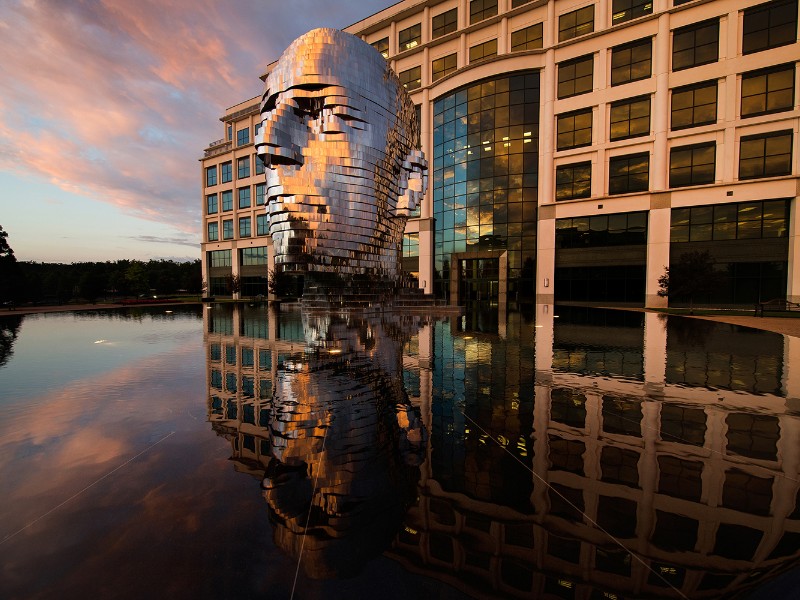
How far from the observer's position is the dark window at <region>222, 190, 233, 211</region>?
5619cm

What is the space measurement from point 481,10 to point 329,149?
36732 millimetres

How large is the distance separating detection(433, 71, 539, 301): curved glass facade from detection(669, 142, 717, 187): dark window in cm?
1141

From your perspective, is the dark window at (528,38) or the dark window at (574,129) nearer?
the dark window at (574,129)

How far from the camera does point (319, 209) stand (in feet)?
43.9

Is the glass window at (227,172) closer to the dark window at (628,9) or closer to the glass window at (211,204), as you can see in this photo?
the glass window at (211,204)

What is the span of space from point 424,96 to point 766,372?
40833 millimetres

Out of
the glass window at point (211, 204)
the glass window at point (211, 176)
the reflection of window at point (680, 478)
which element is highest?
the glass window at point (211, 176)

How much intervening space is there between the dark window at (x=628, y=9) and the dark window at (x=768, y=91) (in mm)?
10375

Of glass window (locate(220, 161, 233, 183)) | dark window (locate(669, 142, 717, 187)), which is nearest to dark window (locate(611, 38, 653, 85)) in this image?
dark window (locate(669, 142, 717, 187))

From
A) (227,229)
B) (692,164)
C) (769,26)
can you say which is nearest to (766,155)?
(692,164)

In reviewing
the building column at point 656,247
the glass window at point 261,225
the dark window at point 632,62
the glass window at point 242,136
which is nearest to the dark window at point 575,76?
the dark window at point 632,62

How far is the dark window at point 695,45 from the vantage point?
28.2m

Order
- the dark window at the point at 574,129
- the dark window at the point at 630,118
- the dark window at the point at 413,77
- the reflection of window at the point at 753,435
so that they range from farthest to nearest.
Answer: the dark window at the point at 413,77 < the dark window at the point at 574,129 < the dark window at the point at 630,118 < the reflection of window at the point at 753,435

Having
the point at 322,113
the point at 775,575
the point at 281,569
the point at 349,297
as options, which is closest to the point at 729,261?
the point at 349,297
